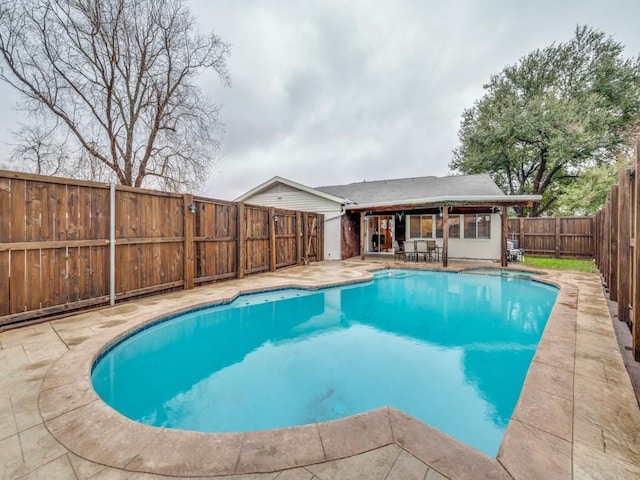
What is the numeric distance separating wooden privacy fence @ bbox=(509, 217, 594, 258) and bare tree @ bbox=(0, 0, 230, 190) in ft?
49.1

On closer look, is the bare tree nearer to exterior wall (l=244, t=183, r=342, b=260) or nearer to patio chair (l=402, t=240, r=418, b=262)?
exterior wall (l=244, t=183, r=342, b=260)

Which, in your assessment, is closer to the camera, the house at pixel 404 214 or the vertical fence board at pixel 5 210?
the vertical fence board at pixel 5 210

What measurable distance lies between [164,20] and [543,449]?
16.8 meters

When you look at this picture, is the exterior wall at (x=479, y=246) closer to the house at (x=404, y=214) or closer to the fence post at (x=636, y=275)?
the house at (x=404, y=214)

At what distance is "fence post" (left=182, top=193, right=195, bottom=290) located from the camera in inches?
253

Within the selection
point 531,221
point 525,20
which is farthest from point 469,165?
point 525,20

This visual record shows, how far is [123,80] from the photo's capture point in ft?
41.8

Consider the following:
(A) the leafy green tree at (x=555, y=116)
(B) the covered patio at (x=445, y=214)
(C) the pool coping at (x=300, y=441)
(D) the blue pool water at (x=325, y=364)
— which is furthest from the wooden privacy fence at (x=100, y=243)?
(A) the leafy green tree at (x=555, y=116)

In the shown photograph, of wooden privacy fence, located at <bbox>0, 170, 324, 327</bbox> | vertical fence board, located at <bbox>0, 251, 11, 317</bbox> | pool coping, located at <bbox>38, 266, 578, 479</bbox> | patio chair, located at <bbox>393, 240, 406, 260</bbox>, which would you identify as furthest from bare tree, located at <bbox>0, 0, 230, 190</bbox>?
pool coping, located at <bbox>38, 266, 578, 479</bbox>

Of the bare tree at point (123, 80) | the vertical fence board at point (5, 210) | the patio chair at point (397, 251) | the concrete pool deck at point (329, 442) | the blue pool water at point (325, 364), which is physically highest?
the bare tree at point (123, 80)

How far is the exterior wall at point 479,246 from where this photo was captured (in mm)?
11852

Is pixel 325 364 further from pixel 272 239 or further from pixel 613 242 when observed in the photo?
pixel 272 239

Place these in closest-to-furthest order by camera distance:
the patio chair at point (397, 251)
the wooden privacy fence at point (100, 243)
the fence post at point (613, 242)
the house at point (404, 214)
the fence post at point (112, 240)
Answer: the wooden privacy fence at point (100, 243)
the fence post at point (613, 242)
the fence post at point (112, 240)
the house at point (404, 214)
the patio chair at point (397, 251)

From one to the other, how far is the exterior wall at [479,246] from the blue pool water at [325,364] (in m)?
5.99
